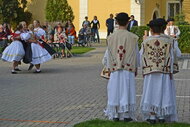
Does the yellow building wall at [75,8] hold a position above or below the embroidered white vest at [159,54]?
above

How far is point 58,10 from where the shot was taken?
32438mm

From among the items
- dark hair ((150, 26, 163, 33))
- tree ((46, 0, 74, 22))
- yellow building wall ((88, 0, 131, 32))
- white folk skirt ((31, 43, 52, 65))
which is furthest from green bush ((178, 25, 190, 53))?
yellow building wall ((88, 0, 131, 32))

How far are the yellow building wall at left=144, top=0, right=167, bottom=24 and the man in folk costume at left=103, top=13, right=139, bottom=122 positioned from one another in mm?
27640

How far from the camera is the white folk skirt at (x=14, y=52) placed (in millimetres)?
15023

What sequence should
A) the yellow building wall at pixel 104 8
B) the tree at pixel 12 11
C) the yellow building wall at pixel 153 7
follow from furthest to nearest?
the yellow building wall at pixel 153 7
the yellow building wall at pixel 104 8
the tree at pixel 12 11

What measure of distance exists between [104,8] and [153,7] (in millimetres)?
4310

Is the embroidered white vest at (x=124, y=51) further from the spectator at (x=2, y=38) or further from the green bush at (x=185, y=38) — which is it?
the spectator at (x=2, y=38)

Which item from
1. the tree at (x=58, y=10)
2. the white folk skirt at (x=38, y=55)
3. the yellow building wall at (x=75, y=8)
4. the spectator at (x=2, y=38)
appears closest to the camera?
the white folk skirt at (x=38, y=55)

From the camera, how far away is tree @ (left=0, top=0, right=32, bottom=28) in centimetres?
3338

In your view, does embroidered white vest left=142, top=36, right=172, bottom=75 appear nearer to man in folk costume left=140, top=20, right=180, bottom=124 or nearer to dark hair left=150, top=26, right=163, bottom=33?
man in folk costume left=140, top=20, right=180, bottom=124

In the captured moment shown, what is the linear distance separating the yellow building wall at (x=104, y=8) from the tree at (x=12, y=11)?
5035mm

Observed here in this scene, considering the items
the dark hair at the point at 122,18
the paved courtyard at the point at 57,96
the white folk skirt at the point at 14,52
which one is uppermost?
the dark hair at the point at 122,18

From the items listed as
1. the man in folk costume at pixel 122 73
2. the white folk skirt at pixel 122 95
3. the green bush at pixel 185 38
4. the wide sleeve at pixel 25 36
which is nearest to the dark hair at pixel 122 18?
the man in folk costume at pixel 122 73

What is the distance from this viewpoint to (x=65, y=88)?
12.0 meters
